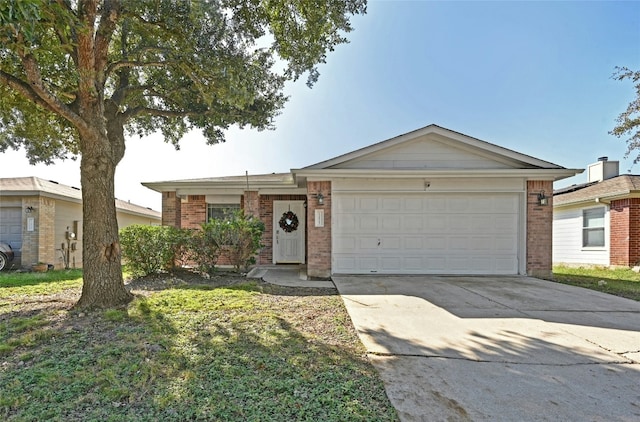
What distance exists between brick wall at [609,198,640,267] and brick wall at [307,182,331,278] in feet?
33.2

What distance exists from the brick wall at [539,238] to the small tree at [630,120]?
851cm

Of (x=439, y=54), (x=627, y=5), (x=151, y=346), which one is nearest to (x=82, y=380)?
(x=151, y=346)

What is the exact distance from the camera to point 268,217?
418 inches

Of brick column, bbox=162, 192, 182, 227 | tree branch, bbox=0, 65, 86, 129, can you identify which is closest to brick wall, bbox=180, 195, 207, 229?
brick column, bbox=162, 192, 182, 227

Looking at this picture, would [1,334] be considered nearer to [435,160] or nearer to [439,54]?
[435,160]

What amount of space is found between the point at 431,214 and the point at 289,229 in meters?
4.65

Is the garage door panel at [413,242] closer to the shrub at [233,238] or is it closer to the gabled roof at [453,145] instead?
the gabled roof at [453,145]

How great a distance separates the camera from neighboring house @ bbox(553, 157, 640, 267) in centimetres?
1032

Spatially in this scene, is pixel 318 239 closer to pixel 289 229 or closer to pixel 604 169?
pixel 289 229

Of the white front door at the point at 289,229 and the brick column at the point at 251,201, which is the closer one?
the brick column at the point at 251,201

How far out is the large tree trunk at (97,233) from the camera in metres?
5.03

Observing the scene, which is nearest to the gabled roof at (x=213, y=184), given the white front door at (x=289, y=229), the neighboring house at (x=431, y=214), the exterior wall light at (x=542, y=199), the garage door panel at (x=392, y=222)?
the white front door at (x=289, y=229)

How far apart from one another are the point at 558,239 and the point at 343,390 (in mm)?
14676

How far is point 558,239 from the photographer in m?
13.3
